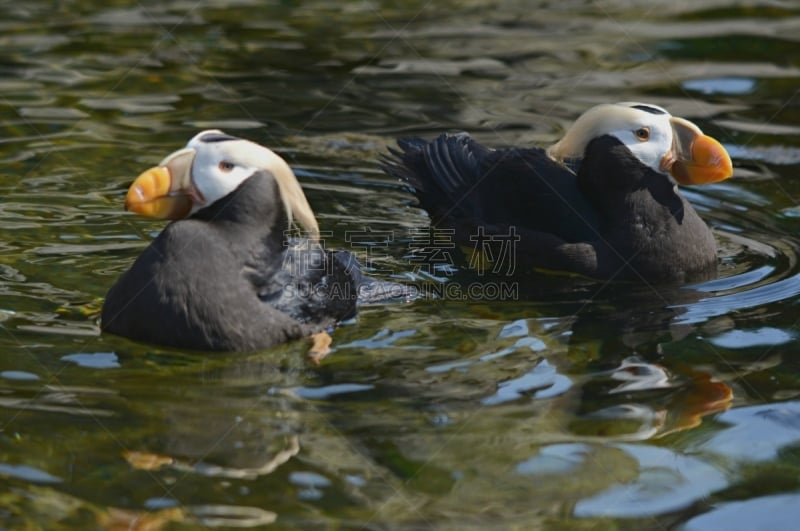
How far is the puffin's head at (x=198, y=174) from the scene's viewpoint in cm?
483

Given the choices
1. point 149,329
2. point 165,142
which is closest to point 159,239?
point 149,329

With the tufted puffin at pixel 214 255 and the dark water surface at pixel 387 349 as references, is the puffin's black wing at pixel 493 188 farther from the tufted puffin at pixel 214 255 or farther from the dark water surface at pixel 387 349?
the tufted puffin at pixel 214 255

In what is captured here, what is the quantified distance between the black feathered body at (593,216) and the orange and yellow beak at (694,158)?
0.08m

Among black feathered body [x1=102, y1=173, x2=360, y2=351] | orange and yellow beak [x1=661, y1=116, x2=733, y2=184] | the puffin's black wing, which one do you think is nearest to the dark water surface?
black feathered body [x1=102, y1=173, x2=360, y2=351]

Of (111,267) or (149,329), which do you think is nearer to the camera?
(149,329)

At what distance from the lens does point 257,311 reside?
16.3 feet

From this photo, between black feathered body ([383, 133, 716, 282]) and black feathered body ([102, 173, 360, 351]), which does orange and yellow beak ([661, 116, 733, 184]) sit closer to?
black feathered body ([383, 133, 716, 282])

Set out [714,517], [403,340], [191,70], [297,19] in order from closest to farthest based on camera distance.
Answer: [714,517] < [403,340] < [191,70] < [297,19]

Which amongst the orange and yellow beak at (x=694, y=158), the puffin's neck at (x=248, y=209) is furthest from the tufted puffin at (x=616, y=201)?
the puffin's neck at (x=248, y=209)

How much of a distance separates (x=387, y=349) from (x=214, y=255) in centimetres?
79

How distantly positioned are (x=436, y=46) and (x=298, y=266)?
528cm

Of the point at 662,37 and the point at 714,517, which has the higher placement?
the point at 662,37

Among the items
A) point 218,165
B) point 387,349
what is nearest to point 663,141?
point 387,349

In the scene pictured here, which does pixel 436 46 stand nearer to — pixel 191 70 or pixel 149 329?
pixel 191 70
